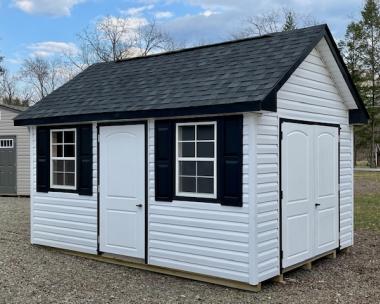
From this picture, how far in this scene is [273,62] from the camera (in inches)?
264

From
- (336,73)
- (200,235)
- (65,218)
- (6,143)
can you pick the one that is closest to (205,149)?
(200,235)

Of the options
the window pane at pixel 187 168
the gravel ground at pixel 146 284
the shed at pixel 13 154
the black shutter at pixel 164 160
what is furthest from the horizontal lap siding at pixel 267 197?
the shed at pixel 13 154

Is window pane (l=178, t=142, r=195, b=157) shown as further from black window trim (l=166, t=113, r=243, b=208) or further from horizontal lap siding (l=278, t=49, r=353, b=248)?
horizontal lap siding (l=278, t=49, r=353, b=248)

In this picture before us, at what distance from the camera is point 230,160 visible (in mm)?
6207

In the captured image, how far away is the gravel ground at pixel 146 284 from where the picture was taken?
230 inches

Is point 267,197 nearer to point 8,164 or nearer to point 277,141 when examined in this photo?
point 277,141

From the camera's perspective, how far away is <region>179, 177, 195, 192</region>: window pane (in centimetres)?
665

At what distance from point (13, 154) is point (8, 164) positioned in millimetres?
398

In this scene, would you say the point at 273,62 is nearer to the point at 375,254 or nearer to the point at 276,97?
the point at 276,97

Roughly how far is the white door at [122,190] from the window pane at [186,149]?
2.16 ft

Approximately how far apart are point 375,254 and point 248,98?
416 centimetres

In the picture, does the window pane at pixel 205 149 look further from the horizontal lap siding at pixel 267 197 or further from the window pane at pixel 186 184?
the horizontal lap siding at pixel 267 197

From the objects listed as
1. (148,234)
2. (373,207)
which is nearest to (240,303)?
(148,234)

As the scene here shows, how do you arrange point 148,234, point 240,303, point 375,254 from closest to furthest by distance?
point 240,303 < point 148,234 < point 375,254
